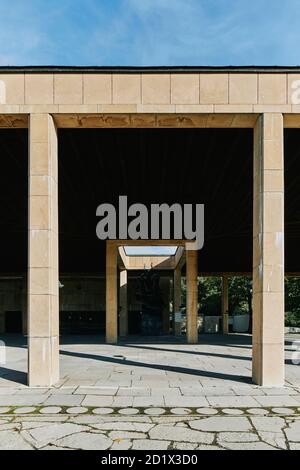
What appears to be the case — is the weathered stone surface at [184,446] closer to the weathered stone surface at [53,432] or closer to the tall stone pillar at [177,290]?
the weathered stone surface at [53,432]

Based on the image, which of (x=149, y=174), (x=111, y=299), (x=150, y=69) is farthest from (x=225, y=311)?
(x=150, y=69)

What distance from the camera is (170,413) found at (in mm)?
7465

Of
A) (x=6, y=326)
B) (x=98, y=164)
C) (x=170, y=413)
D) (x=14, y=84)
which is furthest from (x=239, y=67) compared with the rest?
(x=6, y=326)

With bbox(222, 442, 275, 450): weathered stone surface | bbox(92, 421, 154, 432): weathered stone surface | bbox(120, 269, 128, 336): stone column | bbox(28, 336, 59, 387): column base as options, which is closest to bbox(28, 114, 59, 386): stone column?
bbox(28, 336, 59, 387): column base

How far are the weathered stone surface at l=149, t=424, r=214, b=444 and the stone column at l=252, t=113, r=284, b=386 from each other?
3.92 meters

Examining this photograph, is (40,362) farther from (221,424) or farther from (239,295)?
(239,295)

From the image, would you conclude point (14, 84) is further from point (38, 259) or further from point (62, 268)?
point (62, 268)

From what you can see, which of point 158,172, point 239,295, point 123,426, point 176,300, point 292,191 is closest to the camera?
point 123,426

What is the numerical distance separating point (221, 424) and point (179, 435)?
2.92 feet

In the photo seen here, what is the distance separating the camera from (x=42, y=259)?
32.9ft

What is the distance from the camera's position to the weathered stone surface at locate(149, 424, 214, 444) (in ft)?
20.1

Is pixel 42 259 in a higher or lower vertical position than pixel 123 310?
higher

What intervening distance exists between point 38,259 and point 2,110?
3572 millimetres

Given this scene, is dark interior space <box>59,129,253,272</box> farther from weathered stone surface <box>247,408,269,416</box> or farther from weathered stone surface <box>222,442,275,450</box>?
weathered stone surface <box>222,442,275,450</box>
